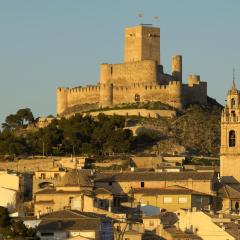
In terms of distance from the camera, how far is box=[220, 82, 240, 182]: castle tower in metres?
98.1

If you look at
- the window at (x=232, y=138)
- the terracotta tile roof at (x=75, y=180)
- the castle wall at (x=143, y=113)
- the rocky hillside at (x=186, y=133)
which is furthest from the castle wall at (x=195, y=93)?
the terracotta tile roof at (x=75, y=180)

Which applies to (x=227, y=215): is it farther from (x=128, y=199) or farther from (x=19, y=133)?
(x=19, y=133)

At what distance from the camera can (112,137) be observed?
376 ft

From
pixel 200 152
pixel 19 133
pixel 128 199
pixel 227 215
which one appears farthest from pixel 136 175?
pixel 19 133

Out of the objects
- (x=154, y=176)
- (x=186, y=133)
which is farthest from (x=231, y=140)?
(x=186, y=133)

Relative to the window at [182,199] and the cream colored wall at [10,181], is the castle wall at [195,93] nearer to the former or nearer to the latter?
the cream colored wall at [10,181]

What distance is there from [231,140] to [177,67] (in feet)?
100

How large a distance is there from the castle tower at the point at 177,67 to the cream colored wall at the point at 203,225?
49.4m

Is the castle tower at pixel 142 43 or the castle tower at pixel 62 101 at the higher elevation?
the castle tower at pixel 142 43

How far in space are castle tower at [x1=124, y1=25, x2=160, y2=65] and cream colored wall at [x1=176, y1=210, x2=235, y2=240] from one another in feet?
161

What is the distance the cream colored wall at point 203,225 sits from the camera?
76.1m

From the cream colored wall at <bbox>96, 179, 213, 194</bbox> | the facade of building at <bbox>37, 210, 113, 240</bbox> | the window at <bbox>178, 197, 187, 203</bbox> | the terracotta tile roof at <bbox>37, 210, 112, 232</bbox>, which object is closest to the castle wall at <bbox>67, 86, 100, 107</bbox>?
the cream colored wall at <bbox>96, 179, 213, 194</bbox>

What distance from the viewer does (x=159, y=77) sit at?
421 ft

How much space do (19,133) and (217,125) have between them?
15303 mm
